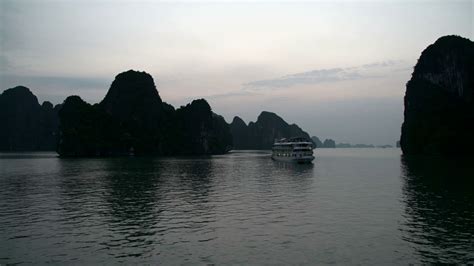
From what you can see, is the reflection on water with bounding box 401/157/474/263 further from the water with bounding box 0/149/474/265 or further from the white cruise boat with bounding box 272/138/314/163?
the white cruise boat with bounding box 272/138/314/163

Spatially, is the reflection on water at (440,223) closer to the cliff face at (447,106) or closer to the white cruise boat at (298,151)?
the white cruise boat at (298,151)

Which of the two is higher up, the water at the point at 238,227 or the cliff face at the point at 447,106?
the cliff face at the point at 447,106

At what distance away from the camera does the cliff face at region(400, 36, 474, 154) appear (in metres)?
161

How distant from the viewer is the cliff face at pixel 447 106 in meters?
161

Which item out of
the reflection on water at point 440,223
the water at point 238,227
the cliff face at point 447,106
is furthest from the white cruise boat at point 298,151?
the cliff face at point 447,106

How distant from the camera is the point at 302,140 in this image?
116562 millimetres

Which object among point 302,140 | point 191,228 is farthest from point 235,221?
point 302,140

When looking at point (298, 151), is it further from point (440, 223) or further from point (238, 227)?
point (238, 227)

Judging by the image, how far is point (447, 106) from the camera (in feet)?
598

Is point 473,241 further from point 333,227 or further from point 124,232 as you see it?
point 124,232

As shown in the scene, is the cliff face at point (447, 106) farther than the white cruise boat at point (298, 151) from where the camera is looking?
Yes

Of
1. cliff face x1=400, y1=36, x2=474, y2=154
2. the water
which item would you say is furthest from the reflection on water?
cliff face x1=400, y1=36, x2=474, y2=154

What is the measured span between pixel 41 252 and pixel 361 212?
82.9 ft

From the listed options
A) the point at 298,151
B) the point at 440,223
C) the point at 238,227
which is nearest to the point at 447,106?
the point at 298,151
